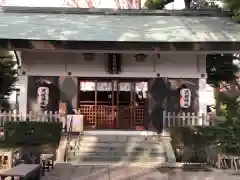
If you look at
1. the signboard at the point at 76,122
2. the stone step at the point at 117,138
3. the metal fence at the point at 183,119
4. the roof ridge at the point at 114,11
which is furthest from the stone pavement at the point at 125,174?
the roof ridge at the point at 114,11

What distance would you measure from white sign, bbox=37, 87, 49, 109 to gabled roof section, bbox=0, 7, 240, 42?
264cm

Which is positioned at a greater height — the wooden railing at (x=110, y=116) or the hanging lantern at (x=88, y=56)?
the hanging lantern at (x=88, y=56)

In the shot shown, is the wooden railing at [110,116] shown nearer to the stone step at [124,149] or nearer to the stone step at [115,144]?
the stone step at [115,144]

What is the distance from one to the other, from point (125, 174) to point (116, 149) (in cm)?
297

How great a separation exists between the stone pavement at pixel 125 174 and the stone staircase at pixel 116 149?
752 mm

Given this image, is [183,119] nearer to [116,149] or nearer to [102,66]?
[116,149]

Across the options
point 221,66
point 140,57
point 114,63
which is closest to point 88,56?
point 114,63

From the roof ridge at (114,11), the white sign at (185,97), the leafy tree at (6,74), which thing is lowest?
the white sign at (185,97)

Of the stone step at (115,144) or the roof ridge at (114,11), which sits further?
the roof ridge at (114,11)

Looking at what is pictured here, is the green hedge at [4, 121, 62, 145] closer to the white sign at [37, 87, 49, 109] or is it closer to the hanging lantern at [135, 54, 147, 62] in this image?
the white sign at [37, 87, 49, 109]

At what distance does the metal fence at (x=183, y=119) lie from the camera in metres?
14.1

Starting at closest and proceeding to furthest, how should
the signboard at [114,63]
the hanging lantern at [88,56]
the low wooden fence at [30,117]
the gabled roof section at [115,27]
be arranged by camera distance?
the gabled roof section at [115,27], the low wooden fence at [30,117], the hanging lantern at [88,56], the signboard at [114,63]

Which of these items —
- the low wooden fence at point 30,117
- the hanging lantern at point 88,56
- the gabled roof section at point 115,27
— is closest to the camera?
the gabled roof section at point 115,27

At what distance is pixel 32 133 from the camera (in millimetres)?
12070
